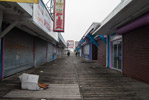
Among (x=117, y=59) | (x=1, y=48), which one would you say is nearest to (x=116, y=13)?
(x=117, y=59)

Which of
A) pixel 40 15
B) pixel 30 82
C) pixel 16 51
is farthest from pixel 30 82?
pixel 40 15

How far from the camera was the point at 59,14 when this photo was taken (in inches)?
346

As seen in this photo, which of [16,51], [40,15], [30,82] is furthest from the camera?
[16,51]

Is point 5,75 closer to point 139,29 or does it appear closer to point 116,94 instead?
point 116,94

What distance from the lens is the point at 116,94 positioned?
3.60 m

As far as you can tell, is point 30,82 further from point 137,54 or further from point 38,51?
point 38,51

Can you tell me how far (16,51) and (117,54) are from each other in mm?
8081

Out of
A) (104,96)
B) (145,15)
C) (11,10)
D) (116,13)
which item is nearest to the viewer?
(104,96)

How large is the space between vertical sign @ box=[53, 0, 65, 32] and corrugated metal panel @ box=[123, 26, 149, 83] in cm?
559

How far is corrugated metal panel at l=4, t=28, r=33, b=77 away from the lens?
5.64 meters

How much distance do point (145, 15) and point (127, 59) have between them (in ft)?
10.2

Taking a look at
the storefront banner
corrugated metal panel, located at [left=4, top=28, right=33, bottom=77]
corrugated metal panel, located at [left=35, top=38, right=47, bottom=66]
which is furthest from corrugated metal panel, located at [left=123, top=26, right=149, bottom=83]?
corrugated metal panel, located at [left=35, top=38, right=47, bottom=66]

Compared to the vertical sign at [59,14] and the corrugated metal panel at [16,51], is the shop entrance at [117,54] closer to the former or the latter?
the vertical sign at [59,14]

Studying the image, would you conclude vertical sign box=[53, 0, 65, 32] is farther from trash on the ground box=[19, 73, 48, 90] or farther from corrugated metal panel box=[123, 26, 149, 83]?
trash on the ground box=[19, 73, 48, 90]
